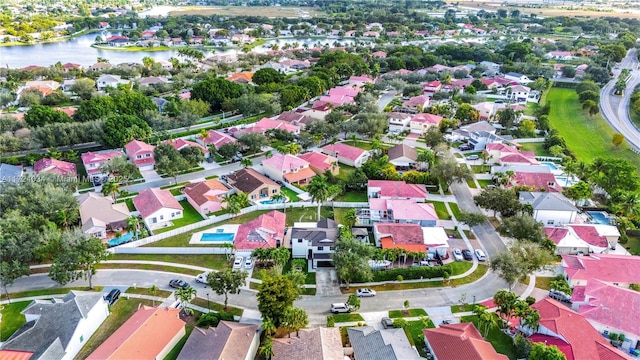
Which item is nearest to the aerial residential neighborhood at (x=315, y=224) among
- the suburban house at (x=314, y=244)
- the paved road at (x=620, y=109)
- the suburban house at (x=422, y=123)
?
the suburban house at (x=314, y=244)

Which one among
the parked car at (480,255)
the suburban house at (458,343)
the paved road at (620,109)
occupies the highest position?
the suburban house at (458,343)

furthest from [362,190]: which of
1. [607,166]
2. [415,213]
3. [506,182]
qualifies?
[607,166]

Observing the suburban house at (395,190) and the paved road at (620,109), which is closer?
the suburban house at (395,190)

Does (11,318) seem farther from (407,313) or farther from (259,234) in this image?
(407,313)

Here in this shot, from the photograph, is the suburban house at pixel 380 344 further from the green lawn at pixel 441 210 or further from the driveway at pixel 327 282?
the green lawn at pixel 441 210

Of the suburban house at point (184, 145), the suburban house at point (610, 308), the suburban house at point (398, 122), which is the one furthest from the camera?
the suburban house at point (398, 122)

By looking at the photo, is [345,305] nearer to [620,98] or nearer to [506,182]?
[506,182]

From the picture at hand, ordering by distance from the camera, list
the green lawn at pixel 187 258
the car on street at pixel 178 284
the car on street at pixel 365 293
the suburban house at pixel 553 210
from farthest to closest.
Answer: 1. the suburban house at pixel 553 210
2. the green lawn at pixel 187 258
3. the car on street at pixel 178 284
4. the car on street at pixel 365 293
